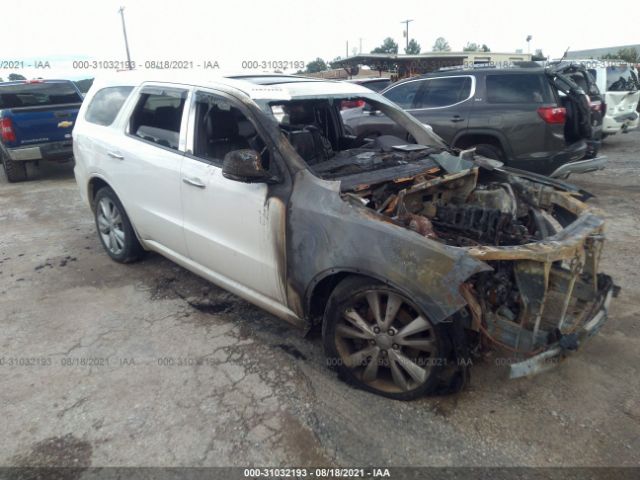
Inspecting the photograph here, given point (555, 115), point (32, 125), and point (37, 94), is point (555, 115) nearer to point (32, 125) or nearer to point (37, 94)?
point (32, 125)

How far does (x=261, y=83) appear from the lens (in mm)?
3322

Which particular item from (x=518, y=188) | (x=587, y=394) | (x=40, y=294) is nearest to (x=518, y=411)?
(x=587, y=394)

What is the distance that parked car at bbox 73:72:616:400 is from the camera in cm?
240

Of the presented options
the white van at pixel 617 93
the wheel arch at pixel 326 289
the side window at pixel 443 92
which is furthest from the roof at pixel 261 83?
the white van at pixel 617 93

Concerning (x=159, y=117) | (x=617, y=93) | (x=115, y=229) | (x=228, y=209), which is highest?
(x=159, y=117)

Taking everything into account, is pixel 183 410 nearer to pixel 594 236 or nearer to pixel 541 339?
pixel 541 339

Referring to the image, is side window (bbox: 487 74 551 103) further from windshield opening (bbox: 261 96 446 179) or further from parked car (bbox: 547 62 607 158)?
windshield opening (bbox: 261 96 446 179)

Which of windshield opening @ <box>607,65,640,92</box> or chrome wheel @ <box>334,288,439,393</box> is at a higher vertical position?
windshield opening @ <box>607,65,640,92</box>

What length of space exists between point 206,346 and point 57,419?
98cm

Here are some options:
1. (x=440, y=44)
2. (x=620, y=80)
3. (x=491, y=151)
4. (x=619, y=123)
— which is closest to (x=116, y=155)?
(x=491, y=151)

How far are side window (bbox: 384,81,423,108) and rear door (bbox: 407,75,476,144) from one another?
0.16 meters

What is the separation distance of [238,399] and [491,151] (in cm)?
531

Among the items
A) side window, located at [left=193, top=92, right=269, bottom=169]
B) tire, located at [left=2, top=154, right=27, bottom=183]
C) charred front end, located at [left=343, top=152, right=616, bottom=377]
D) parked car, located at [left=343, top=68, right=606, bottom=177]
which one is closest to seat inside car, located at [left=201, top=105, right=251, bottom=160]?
side window, located at [left=193, top=92, right=269, bottom=169]

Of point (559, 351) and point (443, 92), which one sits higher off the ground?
point (443, 92)
